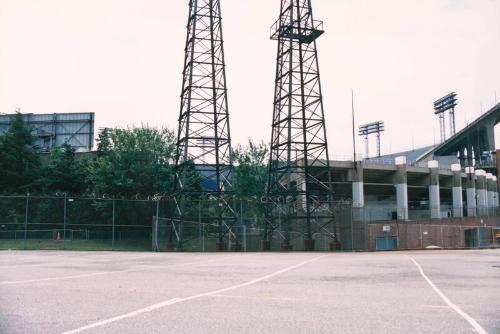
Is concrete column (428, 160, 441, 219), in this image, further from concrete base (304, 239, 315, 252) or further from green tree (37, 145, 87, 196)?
green tree (37, 145, 87, 196)

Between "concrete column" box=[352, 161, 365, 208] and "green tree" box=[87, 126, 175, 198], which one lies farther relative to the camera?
"concrete column" box=[352, 161, 365, 208]

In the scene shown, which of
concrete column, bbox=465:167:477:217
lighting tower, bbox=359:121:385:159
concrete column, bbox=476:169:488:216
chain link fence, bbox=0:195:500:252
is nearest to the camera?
chain link fence, bbox=0:195:500:252

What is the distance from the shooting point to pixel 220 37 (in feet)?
129

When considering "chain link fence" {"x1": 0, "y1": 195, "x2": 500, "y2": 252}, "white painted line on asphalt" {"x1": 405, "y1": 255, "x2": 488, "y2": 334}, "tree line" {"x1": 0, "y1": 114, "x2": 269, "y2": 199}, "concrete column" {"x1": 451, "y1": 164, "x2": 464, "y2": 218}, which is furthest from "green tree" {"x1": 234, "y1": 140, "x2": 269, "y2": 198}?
"white painted line on asphalt" {"x1": 405, "y1": 255, "x2": 488, "y2": 334}

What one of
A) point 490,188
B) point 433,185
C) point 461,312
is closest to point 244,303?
point 461,312

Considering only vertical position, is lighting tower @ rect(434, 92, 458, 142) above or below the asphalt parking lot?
above

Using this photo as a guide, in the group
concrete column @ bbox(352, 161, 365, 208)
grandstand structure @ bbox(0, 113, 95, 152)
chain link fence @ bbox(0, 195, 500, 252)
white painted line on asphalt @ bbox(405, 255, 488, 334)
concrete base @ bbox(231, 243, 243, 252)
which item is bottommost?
concrete base @ bbox(231, 243, 243, 252)

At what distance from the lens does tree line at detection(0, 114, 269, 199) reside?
150ft

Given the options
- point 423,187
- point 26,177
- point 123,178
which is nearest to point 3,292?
point 123,178

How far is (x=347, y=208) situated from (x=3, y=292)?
2994 cm

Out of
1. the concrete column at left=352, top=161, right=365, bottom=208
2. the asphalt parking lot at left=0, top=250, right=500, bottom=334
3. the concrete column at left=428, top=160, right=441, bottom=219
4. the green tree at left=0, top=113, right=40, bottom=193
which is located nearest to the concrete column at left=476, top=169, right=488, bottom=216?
the concrete column at left=428, top=160, right=441, bottom=219

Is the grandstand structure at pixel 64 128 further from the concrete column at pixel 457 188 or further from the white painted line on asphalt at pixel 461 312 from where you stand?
the white painted line on asphalt at pixel 461 312

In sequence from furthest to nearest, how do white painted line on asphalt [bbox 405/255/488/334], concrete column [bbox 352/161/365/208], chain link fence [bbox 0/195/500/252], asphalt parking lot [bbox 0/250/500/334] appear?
1. concrete column [bbox 352/161/365/208]
2. chain link fence [bbox 0/195/500/252]
3. asphalt parking lot [bbox 0/250/500/334]
4. white painted line on asphalt [bbox 405/255/488/334]

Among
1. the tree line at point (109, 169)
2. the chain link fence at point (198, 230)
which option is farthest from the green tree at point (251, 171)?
the chain link fence at point (198, 230)
